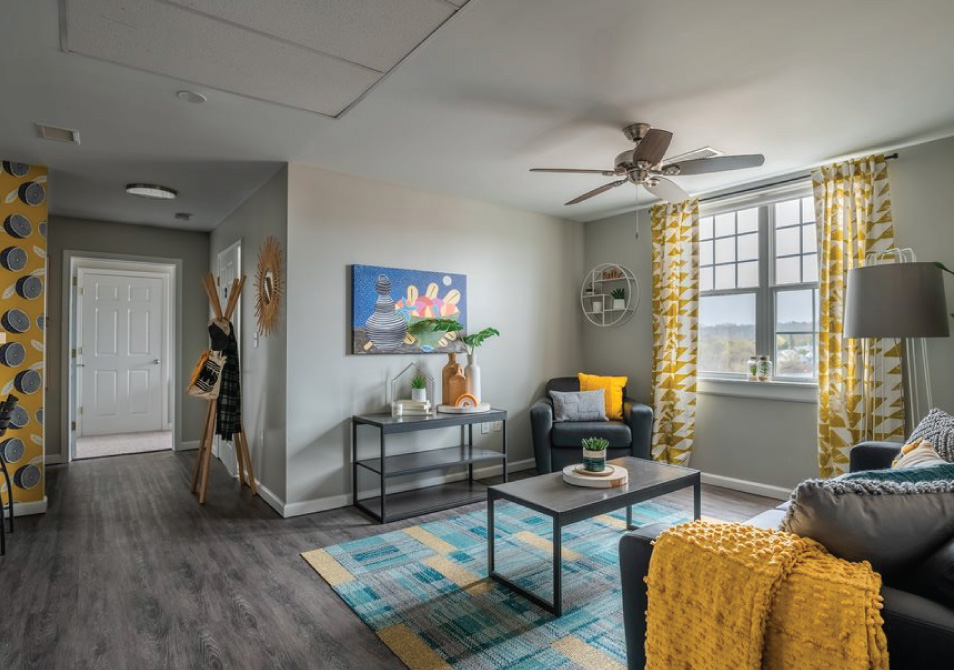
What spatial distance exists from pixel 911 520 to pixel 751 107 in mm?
2377

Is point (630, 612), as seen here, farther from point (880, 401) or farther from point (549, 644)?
point (880, 401)

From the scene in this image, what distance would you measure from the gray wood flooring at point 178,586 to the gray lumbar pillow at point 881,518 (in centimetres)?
158

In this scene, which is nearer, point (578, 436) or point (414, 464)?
point (414, 464)

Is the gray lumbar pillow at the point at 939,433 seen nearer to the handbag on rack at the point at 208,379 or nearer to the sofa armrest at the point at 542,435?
the sofa armrest at the point at 542,435

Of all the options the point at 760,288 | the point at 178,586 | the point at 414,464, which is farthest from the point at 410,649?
the point at 760,288

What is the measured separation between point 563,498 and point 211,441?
112 inches

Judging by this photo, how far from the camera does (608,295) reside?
530 centimetres

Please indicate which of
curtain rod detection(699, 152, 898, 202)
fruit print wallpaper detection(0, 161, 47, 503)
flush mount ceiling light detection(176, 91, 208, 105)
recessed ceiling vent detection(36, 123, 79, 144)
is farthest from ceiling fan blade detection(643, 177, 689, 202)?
fruit print wallpaper detection(0, 161, 47, 503)

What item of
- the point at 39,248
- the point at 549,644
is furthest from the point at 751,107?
the point at 39,248

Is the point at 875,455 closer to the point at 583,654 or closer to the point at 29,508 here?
the point at 583,654

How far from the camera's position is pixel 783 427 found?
4.02 meters

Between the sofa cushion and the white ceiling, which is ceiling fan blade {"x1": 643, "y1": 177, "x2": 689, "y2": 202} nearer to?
the white ceiling

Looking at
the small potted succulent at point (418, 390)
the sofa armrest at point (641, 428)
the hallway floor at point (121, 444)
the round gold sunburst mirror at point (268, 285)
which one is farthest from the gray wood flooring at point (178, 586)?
the hallway floor at point (121, 444)

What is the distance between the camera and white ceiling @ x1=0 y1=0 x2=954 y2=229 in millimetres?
2070
